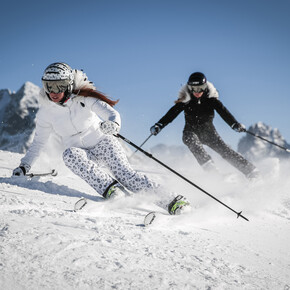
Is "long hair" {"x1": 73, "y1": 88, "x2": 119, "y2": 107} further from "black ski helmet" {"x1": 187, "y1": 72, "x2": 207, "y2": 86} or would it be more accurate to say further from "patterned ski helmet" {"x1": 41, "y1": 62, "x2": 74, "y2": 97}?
"black ski helmet" {"x1": 187, "y1": 72, "x2": 207, "y2": 86}

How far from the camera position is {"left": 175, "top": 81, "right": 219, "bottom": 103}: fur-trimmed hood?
198 inches

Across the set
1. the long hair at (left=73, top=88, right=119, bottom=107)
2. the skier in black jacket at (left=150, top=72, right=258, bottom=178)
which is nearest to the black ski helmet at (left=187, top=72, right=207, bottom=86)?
the skier in black jacket at (left=150, top=72, right=258, bottom=178)

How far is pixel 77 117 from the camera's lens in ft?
10.6

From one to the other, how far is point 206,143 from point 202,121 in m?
0.45

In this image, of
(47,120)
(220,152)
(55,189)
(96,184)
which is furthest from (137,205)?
(220,152)

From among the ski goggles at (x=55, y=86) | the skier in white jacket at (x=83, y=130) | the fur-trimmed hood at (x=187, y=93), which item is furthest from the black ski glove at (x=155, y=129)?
the ski goggles at (x=55, y=86)

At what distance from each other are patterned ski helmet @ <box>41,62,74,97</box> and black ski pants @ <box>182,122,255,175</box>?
266 centimetres

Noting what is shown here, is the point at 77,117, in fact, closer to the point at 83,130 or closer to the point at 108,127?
the point at 83,130

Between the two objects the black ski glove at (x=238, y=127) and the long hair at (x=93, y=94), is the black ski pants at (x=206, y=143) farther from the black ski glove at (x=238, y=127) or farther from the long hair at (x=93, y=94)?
the long hair at (x=93, y=94)

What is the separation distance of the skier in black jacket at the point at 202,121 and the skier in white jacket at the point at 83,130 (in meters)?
2.03

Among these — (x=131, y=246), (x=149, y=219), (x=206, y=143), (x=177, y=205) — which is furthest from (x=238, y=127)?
(x=131, y=246)

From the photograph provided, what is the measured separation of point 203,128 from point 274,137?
167 metres

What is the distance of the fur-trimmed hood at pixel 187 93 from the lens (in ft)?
16.5

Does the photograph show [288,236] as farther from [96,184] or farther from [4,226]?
[4,226]
